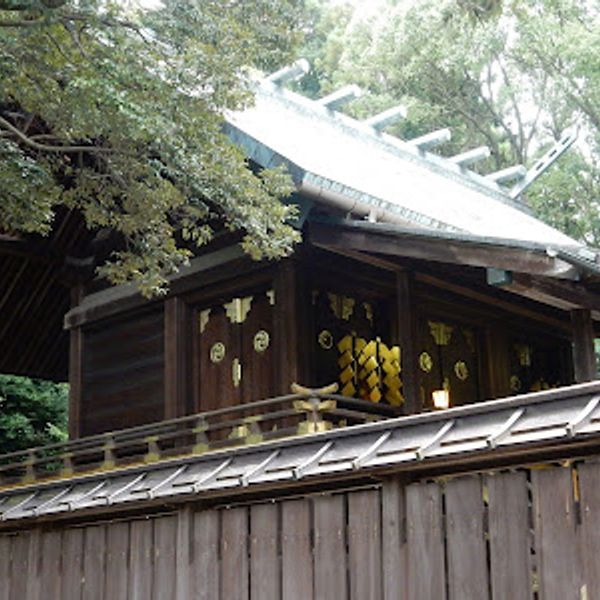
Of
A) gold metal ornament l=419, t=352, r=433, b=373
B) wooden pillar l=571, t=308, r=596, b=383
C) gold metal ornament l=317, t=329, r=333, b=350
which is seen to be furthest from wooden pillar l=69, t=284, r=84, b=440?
wooden pillar l=571, t=308, r=596, b=383

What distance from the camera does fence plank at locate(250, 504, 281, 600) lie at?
25.0ft

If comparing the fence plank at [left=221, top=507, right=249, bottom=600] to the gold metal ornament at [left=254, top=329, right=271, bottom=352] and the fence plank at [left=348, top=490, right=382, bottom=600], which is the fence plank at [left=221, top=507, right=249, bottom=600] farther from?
the gold metal ornament at [left=254, top=329, right=271, bottom=352]

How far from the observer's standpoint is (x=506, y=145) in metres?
28.0

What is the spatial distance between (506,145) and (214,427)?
1903cm

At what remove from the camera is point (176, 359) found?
507 inches

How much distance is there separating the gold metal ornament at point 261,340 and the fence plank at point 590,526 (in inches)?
253

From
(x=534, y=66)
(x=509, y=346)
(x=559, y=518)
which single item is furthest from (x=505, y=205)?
(x=559, y=518)

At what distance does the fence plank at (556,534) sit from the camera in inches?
233

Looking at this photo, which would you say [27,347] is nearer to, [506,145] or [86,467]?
[86,467]

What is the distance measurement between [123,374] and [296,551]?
6.96 meters

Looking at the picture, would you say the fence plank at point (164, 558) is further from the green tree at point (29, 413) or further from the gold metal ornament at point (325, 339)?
the green tree at point (29, 413)

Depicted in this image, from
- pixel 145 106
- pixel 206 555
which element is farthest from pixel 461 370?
pixel 145 106

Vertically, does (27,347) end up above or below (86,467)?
above

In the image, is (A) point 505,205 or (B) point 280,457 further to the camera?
(A) point 505,205
